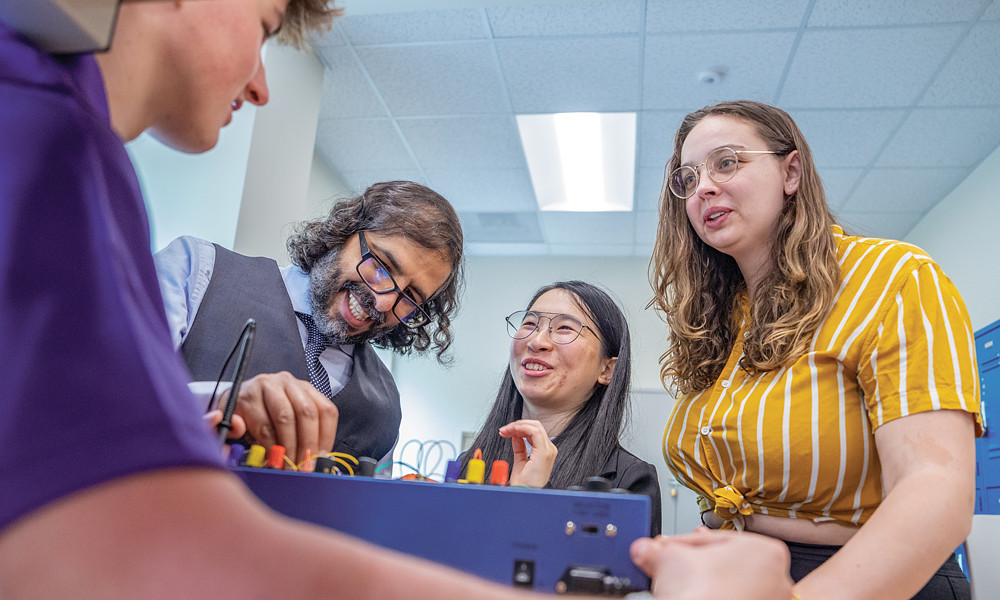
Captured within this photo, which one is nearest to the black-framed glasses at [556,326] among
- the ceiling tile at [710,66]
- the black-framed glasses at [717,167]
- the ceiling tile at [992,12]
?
the black-framed glasses at [717,167]

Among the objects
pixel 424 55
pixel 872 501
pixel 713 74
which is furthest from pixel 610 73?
pixel 872 501

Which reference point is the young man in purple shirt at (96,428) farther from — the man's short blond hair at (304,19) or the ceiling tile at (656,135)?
the ceiling tile at (656,135)

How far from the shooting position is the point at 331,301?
1.60m

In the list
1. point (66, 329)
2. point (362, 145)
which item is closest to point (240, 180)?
point (362, 145)

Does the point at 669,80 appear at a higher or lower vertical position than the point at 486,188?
higher

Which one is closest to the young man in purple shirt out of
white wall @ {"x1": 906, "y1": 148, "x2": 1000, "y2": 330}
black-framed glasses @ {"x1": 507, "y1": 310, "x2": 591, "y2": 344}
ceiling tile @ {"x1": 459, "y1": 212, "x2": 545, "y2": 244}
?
black-framed glasses @ {"x1": 507, "y1": 310, "x2": 591, "y2": 344}

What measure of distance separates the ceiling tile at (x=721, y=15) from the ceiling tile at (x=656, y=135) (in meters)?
0.57

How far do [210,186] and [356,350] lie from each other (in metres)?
1.56

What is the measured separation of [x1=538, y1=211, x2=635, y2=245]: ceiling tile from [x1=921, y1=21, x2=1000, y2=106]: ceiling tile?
6.65 feet

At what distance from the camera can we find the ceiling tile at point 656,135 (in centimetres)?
362

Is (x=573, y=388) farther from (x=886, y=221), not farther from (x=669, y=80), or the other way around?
(x=886, y=221)

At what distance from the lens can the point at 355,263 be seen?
166 cm

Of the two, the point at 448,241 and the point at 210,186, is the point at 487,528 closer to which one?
the point at 448,241

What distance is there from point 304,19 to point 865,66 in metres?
3.17
